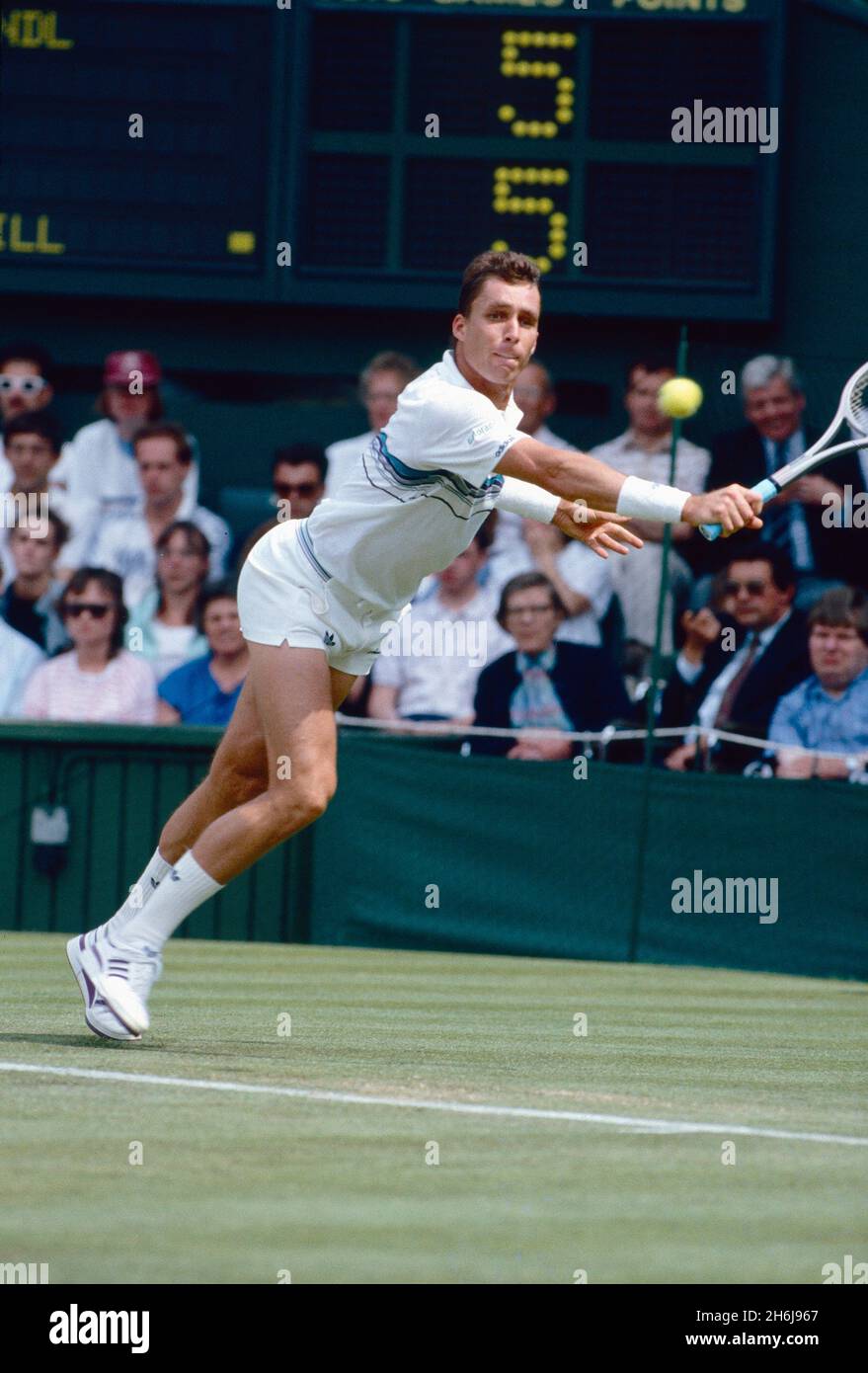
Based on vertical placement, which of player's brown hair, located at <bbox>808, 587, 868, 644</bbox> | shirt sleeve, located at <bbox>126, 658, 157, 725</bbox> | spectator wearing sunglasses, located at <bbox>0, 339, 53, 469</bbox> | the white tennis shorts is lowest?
A: the white tennis shorts

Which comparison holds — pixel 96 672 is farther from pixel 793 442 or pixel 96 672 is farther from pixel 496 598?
pixel 793 442

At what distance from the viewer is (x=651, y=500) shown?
19.8ft

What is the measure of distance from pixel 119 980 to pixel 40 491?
808 centimetres

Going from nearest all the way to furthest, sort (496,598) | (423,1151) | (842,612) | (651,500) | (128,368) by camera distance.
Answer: (423,1151) → (651,500) → (842,612) → (496,598) → (128,368)

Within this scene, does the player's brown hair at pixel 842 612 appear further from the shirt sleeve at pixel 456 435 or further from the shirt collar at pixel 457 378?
the shirt sleeve at pixel 456 435

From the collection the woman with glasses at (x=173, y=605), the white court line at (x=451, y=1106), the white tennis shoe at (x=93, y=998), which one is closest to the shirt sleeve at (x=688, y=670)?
the woman with glasses at (x=173, y=605)

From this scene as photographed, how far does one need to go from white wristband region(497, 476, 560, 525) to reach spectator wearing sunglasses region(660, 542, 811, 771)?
4.97m

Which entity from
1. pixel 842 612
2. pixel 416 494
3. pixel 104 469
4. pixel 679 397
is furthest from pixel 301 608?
pixel 104 469

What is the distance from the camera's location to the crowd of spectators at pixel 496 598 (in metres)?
11.9

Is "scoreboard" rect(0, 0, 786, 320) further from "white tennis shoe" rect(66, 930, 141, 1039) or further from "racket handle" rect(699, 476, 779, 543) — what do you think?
"white tennis shoe" rect(66, 930, 141, 1039)

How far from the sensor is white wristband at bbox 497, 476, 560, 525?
22.8ft

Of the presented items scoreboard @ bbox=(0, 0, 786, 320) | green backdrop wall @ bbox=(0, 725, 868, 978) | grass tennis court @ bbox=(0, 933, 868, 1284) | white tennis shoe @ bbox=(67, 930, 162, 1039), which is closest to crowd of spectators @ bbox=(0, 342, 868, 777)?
green backdrop wall @ bbox=(0, 725, 868, 978)

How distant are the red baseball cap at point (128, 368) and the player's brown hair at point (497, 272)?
26.1 ft

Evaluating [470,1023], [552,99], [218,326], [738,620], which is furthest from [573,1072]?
[218,326]
